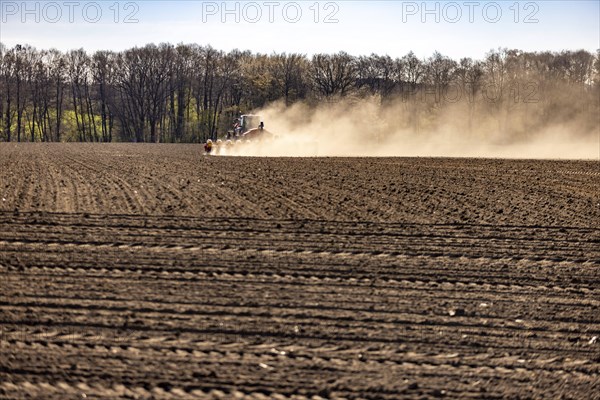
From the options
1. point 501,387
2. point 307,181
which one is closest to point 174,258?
point 501,387

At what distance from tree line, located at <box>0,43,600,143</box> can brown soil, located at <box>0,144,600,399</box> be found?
65.9 metres

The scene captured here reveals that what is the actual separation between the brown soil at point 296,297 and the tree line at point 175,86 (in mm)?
65944

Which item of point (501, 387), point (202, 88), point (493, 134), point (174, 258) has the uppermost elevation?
point (202, 88)

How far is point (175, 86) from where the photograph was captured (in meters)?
107

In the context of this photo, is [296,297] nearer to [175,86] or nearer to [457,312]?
[457,312]

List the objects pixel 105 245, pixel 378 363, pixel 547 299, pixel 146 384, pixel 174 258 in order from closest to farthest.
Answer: pixel 146 384 < pixel 378 363 < pixel 547 299 < pixel 174 258 < pixel 105 245

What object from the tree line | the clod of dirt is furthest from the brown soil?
the tree line

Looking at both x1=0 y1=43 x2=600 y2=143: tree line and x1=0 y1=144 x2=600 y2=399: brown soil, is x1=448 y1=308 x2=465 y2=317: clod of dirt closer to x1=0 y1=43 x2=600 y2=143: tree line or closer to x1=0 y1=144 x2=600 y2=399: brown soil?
x1=0 y1=144 x2=600 y2=399: brown soil

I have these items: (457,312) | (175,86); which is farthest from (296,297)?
(175,86)

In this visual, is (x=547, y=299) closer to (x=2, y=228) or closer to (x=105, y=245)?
(x=105, y=245)

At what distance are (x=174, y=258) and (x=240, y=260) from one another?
36.3 inches

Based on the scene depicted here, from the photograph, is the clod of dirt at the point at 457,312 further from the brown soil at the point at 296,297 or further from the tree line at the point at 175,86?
the tree line at the point at 175,86

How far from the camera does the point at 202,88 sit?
108562 millimetres

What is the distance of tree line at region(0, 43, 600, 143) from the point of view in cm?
9225
